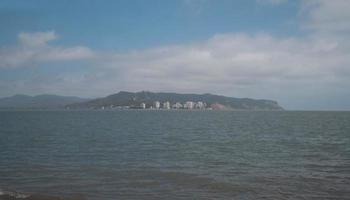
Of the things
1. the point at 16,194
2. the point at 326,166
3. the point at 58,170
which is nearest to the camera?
the point at 16,194

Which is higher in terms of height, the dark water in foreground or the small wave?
the small wave

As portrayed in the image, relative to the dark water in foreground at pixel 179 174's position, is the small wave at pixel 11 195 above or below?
above

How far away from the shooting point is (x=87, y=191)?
20781mm

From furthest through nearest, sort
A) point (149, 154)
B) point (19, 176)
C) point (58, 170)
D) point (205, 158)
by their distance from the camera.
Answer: point (149, 154) → point (205, 158) → point (58, 170) → point (19, 176)

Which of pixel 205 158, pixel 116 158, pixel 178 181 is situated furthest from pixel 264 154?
pixel 178 181

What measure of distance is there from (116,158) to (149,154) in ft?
12.9

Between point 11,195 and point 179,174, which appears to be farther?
point 179,174

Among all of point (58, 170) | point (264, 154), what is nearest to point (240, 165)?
point (264, 154)

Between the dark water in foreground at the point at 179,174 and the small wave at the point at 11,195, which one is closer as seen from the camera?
the small wave at the point at 11,195

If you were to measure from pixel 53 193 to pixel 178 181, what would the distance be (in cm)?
709

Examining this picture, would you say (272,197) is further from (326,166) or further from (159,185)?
(326,166)

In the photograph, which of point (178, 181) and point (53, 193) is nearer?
point (53, 193)

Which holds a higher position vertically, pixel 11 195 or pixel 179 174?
pixel 11 195

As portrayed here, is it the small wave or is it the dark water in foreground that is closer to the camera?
the small wave
